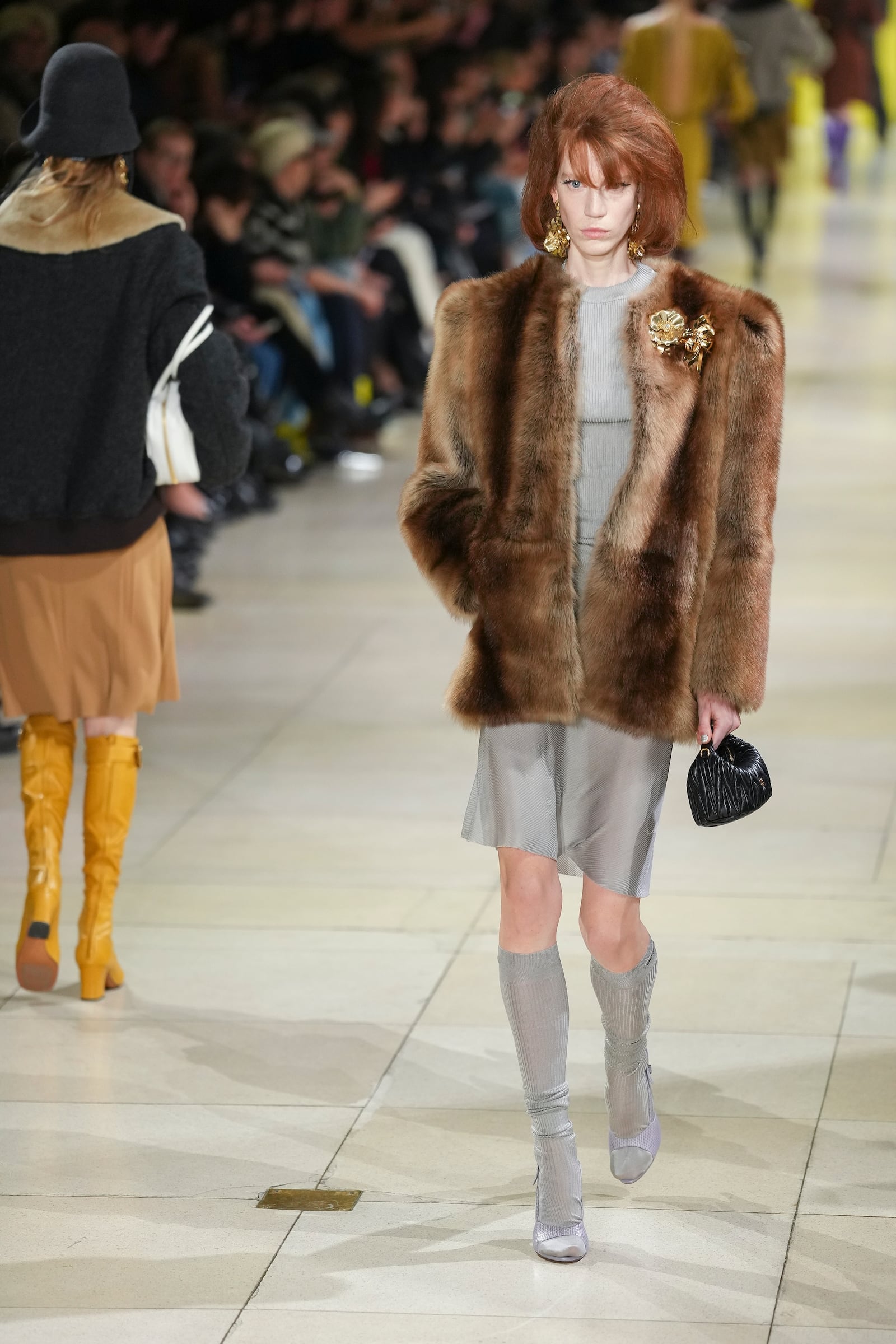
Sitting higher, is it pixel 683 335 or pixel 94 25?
pixel 683 335

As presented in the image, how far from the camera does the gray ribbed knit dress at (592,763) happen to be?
3.10 metres

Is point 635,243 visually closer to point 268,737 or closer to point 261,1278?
point 261,1278

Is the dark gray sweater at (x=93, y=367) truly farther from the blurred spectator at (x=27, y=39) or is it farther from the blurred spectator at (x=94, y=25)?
the blurred spectator at (x=94, y=25)

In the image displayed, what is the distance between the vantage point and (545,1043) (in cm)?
315

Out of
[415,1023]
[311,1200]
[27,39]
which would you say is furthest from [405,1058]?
[27,39]

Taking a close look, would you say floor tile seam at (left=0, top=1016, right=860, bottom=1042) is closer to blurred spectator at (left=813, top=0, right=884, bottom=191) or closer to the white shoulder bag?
the white shoulder bag

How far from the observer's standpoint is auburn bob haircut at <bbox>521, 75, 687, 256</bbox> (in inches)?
118

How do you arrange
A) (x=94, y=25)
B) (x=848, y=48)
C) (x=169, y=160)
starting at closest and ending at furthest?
1. (x=169, y=160)
2. (x=94, y=25)
3. (x=848, y=48)

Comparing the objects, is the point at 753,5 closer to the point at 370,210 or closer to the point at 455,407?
the point at 370,210

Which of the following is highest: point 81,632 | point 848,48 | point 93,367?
point 93,367

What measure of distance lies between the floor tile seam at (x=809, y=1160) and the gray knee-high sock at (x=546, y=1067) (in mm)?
283

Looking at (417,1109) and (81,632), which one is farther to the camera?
(81,632)

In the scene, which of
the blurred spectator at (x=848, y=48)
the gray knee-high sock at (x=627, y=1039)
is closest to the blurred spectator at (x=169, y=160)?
the gray knee-high sock at (x=627, y=1039)

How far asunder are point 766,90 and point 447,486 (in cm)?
1438
